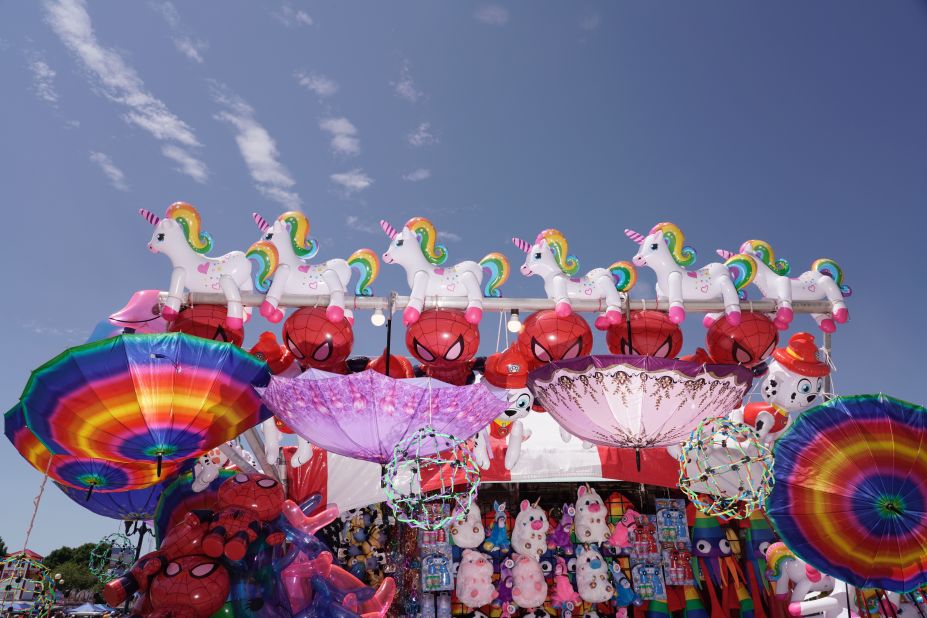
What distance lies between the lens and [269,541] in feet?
15.9

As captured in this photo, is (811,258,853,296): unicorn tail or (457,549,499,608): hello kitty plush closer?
(811,258,853,296): unicorn tail

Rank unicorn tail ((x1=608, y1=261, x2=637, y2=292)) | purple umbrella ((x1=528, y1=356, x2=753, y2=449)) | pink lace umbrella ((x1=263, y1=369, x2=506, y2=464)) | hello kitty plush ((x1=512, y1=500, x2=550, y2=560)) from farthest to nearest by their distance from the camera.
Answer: hello kitty plush ((x1=512, y1=500, x2=550, y2=560)) < unicorn tail ((x1=608, y1=261, x2=637, y2=292)) < purple umbrella ((x1=528, y1=356, x2=753, y2=449)) < pink lace umbrella ((x1=263, y1=369, x2=506, y2=464))

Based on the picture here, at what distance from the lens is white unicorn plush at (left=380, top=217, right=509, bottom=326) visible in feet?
17.2

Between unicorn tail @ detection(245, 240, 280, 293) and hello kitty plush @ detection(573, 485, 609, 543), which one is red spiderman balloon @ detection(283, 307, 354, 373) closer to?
unicorn tail @ detection(245, 240, 280, 293)

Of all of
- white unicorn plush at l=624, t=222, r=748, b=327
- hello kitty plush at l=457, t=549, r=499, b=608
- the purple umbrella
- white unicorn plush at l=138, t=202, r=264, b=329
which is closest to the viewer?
the purple umbrella

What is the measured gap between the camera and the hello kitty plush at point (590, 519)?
7.82m

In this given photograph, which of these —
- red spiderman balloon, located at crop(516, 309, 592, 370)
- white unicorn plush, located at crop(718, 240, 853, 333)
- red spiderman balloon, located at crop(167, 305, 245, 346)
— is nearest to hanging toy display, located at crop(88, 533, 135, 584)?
red spiderman balloon, located at crop(167, 305, 245, 346)

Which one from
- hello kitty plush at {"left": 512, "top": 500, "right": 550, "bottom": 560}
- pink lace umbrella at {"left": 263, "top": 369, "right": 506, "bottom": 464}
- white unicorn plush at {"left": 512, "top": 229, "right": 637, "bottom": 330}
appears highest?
white unicorn plush at {"left": 512, "top": 229, "right": 637, "bottom": 330}

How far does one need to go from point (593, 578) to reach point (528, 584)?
0.82 meters

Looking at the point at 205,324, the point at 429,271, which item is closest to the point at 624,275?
the point at 429,271

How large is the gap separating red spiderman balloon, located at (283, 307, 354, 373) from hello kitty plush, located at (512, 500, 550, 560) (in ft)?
12.6

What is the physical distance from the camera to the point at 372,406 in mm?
4316

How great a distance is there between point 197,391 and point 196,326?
36.4 inches

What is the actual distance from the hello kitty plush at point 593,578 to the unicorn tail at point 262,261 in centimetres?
528
